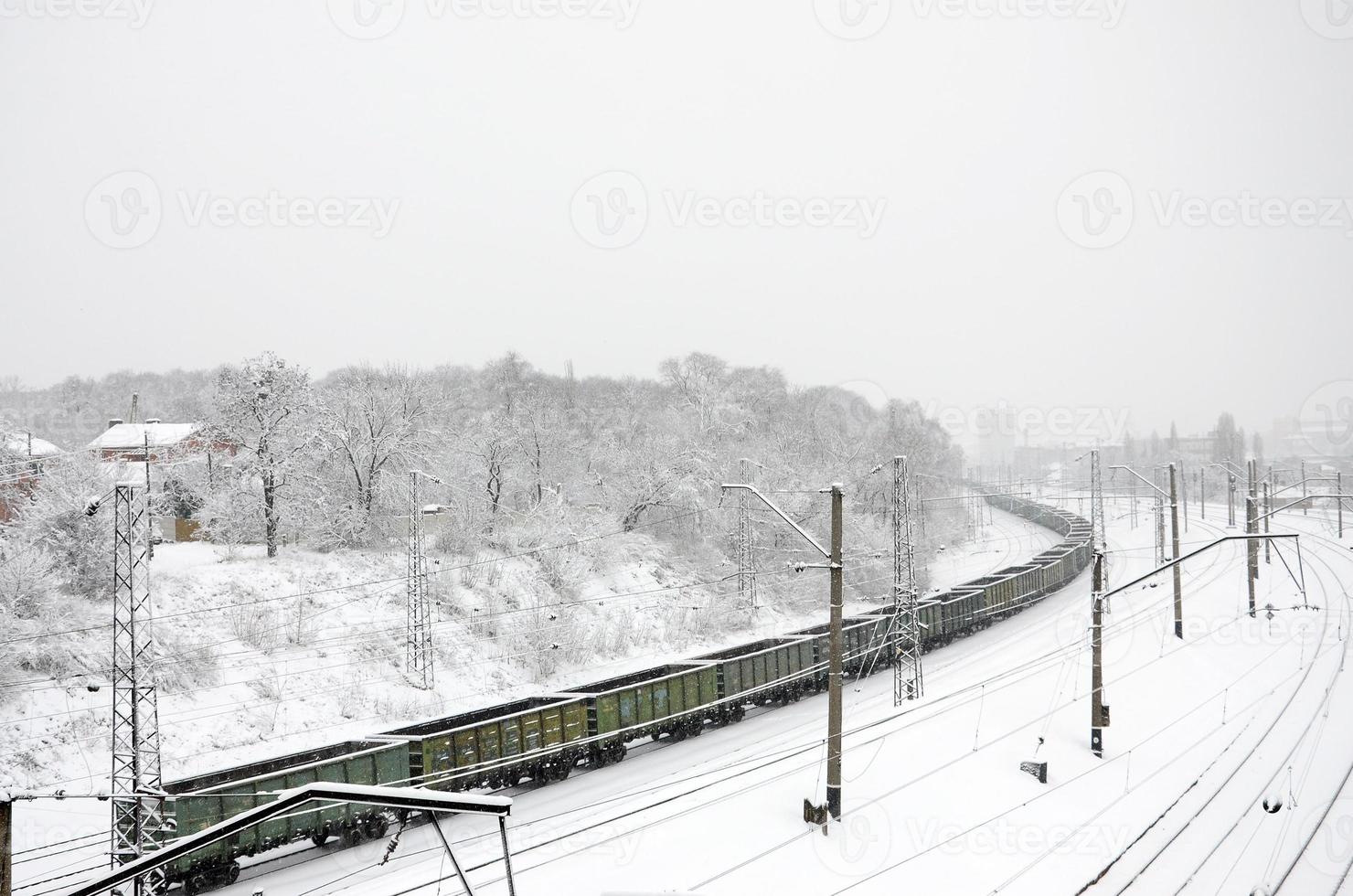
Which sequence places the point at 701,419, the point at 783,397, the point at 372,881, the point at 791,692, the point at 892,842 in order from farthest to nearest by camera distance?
the point at 783,397 → the point at 701,419 → the point at 791,692 → the point at 892,842 → the point at 372,881

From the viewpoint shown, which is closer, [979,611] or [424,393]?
[979,611]

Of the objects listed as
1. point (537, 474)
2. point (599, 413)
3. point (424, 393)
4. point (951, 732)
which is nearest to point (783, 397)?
point (599, 413)

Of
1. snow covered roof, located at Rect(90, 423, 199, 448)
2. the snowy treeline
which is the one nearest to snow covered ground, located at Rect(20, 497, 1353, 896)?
the snowy treeline

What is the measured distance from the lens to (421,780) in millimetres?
21062

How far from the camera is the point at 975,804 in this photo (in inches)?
813

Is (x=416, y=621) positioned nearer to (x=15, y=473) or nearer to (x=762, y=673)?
(x=762, y=673)

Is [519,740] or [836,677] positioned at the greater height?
[836,677]

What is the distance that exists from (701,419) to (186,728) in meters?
49.9

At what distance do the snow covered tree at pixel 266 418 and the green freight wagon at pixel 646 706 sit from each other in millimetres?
22692

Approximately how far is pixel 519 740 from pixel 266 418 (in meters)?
28.0

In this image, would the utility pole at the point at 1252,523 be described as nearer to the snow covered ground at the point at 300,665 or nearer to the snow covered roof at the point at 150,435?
the snow covered ground at the point at 300,665

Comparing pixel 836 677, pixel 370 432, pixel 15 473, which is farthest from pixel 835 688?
pixel 370 432

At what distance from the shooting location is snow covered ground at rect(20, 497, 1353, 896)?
55.7ft

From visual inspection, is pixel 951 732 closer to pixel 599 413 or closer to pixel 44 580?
pixel 44 580
